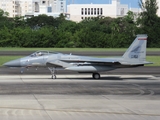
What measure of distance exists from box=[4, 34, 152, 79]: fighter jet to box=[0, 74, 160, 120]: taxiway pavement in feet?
7.98

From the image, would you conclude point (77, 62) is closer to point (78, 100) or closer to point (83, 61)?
point (83, 61)

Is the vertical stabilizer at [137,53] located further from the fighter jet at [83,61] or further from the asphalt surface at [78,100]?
the asphalt surface at [78,100]

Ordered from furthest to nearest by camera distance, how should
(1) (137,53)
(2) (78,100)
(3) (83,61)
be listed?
(1) (137,53) → (3) (83,61) → (2) (78,100)

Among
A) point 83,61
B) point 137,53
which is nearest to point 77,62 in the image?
point 83,61

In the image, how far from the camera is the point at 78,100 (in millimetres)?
21703

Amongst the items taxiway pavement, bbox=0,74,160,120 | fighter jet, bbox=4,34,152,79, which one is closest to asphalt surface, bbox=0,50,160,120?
taxiway pavement, bbox=0,74,160,120

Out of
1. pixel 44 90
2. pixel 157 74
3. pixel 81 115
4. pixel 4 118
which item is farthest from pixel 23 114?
pixel 157 74

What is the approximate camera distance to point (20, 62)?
32719 mm

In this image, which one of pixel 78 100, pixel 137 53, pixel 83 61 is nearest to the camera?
pixel 78 100

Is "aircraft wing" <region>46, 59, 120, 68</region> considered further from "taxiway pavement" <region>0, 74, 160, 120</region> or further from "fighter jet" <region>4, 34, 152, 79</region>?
"taxiway pavement" <region>0, 74, 160, 120</region>

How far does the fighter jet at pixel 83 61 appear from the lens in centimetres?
3281

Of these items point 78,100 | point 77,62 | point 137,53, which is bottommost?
point 78,100

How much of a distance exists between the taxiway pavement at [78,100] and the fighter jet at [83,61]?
7.98 feet

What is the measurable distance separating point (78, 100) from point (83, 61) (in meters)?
11.5
